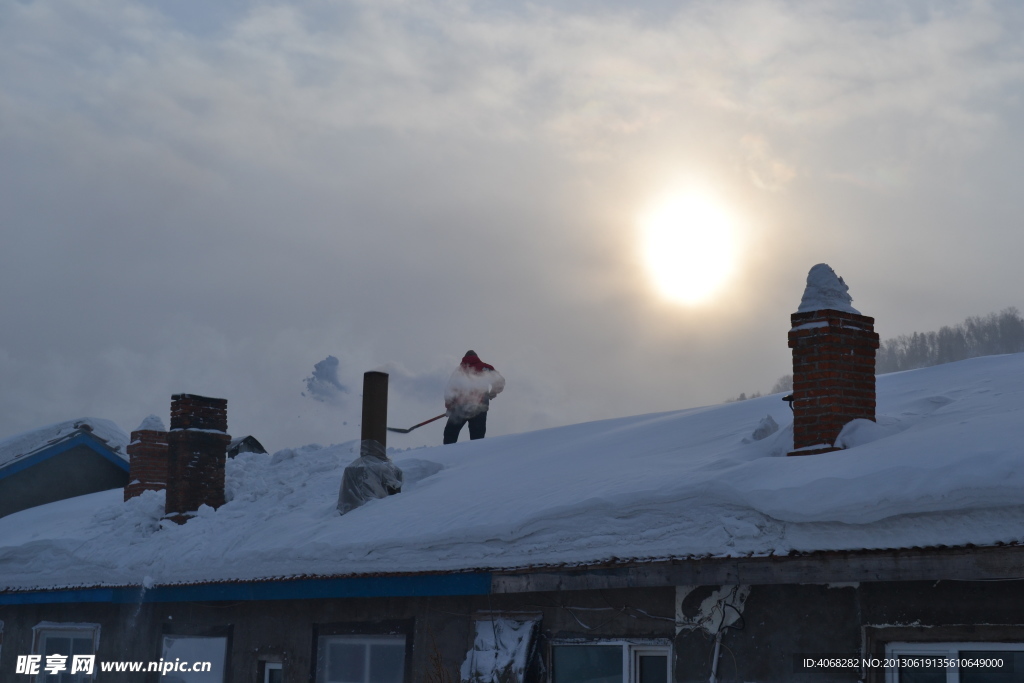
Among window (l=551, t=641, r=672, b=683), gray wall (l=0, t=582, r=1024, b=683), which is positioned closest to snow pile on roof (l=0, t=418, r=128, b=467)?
gray wall (l=0, t=582, r=1024, b=683)

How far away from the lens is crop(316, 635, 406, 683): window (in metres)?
9.95

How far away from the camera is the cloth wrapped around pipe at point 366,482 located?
472 inches

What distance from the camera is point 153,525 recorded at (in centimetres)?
1413

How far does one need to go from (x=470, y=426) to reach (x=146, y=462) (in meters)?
6.03

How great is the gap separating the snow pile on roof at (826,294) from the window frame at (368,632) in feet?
16.0

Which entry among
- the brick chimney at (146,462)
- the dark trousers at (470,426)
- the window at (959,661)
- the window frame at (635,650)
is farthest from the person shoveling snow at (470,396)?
the window at (959,661)

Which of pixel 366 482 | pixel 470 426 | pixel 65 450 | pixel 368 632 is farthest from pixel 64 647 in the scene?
pixel 470 426

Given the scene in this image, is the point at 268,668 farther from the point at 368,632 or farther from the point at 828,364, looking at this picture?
the point at 828,364

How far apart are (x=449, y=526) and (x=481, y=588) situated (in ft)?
2.68

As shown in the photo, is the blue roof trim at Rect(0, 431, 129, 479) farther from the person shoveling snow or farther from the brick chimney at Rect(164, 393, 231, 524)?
the person shoveling snow

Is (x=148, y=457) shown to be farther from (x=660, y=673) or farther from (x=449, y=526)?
(x=660, y=673)

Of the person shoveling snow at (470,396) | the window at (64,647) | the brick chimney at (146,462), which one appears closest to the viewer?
the window at (64,647)

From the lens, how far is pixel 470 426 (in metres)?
19.1
